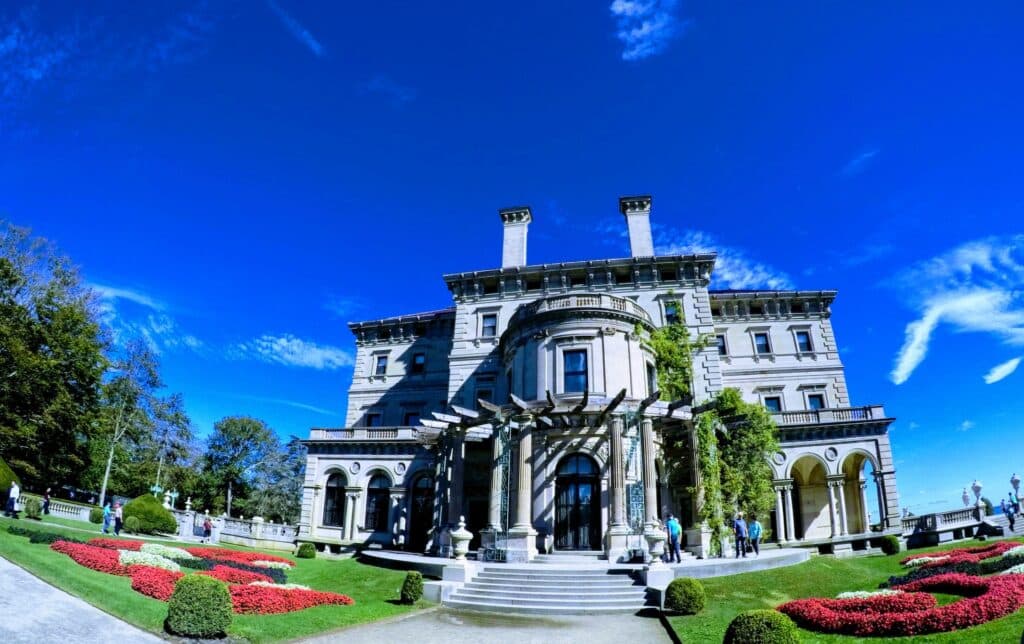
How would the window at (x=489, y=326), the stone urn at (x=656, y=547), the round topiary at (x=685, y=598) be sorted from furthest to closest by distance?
the window at (x=489, y=326) < the stone urn at (x=656, y=547) < the round topiary at (x=685, y=598)

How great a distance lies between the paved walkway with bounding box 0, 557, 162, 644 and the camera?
878 cm

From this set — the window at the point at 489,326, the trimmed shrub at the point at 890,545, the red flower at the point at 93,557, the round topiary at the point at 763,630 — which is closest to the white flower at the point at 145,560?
the red flower at the point at 93,557

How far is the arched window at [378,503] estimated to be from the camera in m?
34.9

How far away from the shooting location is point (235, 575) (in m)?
17.6

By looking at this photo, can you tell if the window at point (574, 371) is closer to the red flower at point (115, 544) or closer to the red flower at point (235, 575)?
the red flower at point (235, 575)

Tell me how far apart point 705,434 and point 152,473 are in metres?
51.7

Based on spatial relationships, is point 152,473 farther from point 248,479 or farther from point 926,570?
point 926,570

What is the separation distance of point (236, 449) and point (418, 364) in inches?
1330

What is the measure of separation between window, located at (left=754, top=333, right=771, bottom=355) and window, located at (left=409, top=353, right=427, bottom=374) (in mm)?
23091

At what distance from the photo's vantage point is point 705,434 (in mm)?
24703

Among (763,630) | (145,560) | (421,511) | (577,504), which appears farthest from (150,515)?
(763,630)

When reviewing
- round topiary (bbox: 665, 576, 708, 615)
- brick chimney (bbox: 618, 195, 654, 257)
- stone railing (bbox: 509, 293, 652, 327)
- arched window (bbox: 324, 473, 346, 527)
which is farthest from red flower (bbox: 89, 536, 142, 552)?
brick chimney (bbox: 618, 195, 654, 257)

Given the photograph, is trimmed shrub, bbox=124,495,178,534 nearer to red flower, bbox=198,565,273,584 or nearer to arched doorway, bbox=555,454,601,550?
red flower, bbox=198,565,273,584

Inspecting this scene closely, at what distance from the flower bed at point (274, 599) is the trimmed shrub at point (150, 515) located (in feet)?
67.1
